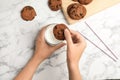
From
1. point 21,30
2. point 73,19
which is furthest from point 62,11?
point 21,30

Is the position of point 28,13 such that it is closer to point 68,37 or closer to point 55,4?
point 55,4

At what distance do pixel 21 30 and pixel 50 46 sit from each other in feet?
0.39

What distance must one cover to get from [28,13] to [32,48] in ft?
0.40

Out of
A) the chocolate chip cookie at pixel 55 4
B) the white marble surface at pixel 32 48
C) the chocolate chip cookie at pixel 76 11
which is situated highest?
the chocolate chip cookie at pixel 55 4

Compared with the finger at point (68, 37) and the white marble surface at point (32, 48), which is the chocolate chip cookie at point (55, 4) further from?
the finger at point (68, 37)

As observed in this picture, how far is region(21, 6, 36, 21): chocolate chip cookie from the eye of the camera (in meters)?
0.96

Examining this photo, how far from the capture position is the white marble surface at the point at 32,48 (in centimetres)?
97

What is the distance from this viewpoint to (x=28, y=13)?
3.14 feet

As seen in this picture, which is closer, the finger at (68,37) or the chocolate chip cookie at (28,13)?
the finger at (68,37)

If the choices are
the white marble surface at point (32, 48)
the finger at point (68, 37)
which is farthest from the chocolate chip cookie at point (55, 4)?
the finger at point (68, 37)

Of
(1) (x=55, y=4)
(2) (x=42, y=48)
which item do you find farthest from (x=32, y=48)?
(1) (x=55, y=4)

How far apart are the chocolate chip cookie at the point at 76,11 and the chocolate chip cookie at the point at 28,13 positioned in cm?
12

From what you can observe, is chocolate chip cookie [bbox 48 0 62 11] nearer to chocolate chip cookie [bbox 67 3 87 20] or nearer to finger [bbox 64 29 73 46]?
chocolate chip cookie [bbox 67 3 87 20]

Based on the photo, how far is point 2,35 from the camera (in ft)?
3.19
